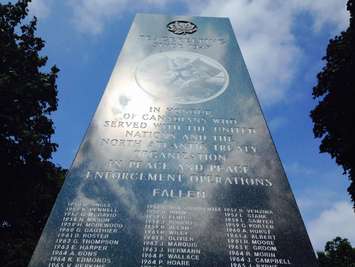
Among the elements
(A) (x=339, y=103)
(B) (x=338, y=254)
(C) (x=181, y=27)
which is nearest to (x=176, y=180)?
(C) (x=181, y=27)

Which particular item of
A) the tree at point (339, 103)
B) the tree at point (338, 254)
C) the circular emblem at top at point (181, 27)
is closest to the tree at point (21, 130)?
the circular emblem at top at point (181, 27)

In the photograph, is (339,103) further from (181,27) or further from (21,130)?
(21,130)

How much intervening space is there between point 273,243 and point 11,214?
13.4 m

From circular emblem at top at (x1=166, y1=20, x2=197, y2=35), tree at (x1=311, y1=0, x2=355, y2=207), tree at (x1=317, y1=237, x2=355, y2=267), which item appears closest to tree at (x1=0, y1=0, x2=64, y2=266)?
circular emblem at top at (x1=166, y1=20, x2=197, y2=35)

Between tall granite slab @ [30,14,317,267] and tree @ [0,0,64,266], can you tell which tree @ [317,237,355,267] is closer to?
tree @ [0,0,64,266]

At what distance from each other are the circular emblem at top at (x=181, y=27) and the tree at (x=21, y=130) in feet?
26.2

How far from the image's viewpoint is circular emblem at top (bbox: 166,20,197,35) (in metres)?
11.0

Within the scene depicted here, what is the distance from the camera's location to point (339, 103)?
17844 mm

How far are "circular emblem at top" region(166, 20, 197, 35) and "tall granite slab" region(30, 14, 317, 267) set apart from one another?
4.46 ft

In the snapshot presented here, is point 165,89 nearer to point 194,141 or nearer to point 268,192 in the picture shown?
point 194,141

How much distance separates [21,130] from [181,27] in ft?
27.9

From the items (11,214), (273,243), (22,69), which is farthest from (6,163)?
(273,243)

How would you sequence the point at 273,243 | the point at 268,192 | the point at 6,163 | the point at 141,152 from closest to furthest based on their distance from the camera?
the point at 273,243, the point at 268,192, the point at 141,152, the point at 6,163

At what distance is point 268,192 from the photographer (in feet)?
22.5
